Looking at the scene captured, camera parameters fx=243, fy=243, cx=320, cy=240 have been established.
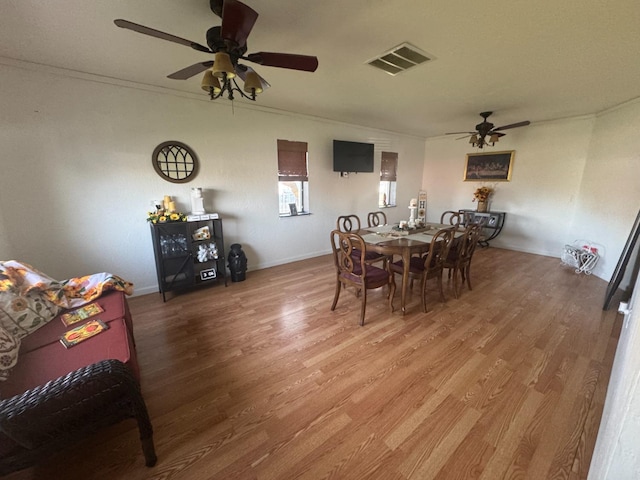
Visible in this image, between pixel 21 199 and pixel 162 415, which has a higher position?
pixel 21 199

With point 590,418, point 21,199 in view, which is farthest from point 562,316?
point 21,199

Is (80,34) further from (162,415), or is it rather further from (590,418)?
(590,418)

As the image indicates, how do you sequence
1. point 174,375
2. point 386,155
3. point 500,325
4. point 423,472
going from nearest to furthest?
1. point 423,472
2. point 174,375
3. point 500,325
4. point 386,155

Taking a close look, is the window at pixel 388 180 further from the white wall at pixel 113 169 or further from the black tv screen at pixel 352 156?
the white wall at pixel 113 169

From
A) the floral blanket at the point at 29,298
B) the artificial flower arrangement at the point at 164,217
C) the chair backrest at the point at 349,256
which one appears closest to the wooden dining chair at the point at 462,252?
the chair backrest at the point at 349,256

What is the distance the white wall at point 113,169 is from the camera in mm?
2400

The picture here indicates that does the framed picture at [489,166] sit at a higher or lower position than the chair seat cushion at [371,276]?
higher

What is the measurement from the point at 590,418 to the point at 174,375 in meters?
2.75

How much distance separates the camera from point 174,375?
71.8 inches

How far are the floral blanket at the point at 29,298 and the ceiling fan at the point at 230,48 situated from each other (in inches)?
69.0

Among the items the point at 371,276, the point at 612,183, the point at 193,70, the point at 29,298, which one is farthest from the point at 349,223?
the point at 612,183

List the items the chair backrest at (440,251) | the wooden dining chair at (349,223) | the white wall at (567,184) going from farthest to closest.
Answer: the wooden dining chair at (349,223), the white wall at (567,184), the chair backrest at (440,251)

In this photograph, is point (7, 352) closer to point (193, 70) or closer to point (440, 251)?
point (193, 70)

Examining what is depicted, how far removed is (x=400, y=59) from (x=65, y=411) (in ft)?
10.5
